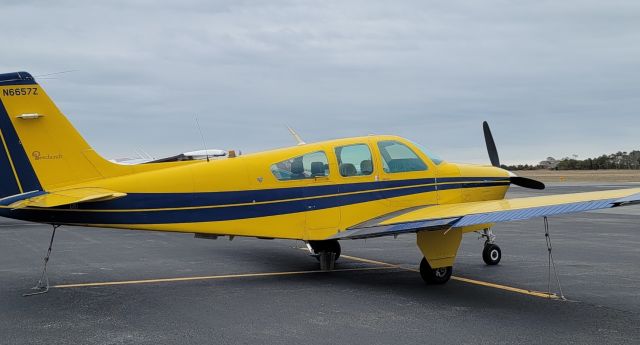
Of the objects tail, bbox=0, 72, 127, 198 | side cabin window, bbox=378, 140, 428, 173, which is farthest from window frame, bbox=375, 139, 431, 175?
tail, bbox=0, 72, 127, 198

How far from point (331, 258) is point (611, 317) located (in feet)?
17.0

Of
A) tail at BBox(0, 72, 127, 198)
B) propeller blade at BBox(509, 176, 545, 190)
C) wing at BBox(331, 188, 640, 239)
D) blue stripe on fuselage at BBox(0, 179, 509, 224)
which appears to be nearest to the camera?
wing at BBox(331, 188, 640, 239)

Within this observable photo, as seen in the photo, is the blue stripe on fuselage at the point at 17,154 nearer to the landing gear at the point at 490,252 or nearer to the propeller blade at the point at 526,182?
the landing gear at the point at 490,252

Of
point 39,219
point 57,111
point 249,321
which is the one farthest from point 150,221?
point 249,321

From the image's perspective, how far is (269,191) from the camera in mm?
9977

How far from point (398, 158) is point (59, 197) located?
17.9 feet

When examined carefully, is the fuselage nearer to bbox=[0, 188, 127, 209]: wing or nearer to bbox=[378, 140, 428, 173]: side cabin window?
bbox=[378, 140, 428, 173]: side cabin window

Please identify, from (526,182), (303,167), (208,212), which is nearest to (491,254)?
(526,182)

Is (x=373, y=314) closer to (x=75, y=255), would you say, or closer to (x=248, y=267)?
(x=248, y=267)

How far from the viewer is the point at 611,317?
24.3 feet

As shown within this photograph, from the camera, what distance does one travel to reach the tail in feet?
29.2

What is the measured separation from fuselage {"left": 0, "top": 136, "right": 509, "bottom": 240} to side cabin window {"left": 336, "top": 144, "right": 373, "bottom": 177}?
0.06 feet

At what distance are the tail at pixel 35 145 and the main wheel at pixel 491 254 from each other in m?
7.01

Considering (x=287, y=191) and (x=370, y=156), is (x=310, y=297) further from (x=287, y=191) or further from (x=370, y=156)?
(x=370, y=156)
